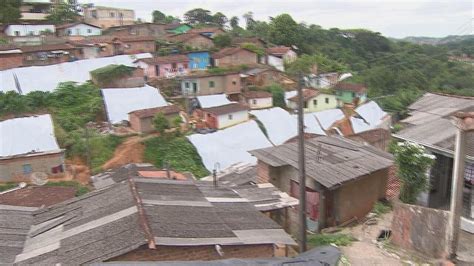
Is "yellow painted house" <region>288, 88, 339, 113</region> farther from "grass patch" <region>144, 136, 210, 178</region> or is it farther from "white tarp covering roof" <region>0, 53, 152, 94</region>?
"white tarp covering roof" <region>0, 53, 152, 94</region>

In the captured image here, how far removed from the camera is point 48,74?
108ft

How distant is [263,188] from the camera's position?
1352 cm

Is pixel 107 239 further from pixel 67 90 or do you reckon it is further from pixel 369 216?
pixel 67 90

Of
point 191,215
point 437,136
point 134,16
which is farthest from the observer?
point 134,16

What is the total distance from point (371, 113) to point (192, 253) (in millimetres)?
31559

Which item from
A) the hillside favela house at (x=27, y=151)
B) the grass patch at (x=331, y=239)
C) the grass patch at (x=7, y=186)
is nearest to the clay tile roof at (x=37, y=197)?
the grass patch at (x=7, y=186)

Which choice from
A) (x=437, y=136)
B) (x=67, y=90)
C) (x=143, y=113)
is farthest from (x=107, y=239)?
(x=67, y=90)

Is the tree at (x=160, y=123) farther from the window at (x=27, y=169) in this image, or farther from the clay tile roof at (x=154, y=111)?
the window at (x=27, y=169)

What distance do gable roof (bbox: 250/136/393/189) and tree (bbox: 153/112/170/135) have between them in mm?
13063

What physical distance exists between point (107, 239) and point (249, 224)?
3.37 metres

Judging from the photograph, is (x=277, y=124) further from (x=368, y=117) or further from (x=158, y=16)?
(x=158, y=16)

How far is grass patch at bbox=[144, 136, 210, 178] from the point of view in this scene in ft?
81.1

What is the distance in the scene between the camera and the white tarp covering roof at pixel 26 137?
22.2 meters

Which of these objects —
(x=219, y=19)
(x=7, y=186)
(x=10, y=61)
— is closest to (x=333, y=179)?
(x=7, y=186)
